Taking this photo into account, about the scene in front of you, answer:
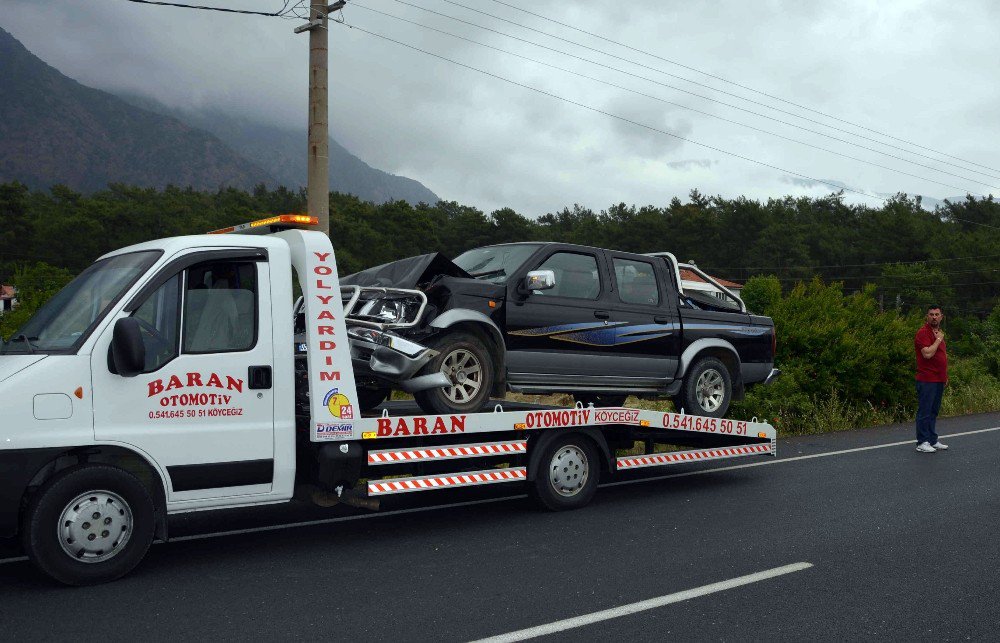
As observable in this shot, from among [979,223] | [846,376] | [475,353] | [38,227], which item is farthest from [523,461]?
[979,223]

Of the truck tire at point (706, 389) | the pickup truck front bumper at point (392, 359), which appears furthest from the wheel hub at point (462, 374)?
the truck tire at point (706, 389)

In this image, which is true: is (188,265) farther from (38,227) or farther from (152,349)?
(38,227)

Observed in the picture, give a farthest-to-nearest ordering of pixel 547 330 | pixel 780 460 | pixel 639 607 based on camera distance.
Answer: pixel 780 460, pixel 547 330, pixel 639 607

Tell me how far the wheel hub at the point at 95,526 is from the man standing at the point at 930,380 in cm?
979

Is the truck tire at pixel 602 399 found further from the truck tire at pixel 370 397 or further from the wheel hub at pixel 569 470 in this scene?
the truck tire at pixel 370 397

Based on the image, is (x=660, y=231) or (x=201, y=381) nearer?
(x=201, y=381)

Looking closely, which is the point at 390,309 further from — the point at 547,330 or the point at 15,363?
the point at 15,363

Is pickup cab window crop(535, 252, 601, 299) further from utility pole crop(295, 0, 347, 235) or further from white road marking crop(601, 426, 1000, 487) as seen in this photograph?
utility pole crop(295, 0, 347, 235)

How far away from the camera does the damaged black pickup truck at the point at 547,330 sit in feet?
23.5

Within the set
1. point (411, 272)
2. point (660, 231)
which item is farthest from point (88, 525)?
point (660, 231)

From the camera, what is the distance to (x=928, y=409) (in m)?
11.3

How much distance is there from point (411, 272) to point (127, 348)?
8.75 ft

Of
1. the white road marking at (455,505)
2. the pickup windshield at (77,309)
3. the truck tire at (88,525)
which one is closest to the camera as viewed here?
the truck tire at (88,525)

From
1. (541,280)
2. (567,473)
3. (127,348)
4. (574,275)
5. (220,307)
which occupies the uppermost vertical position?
(574,275)
